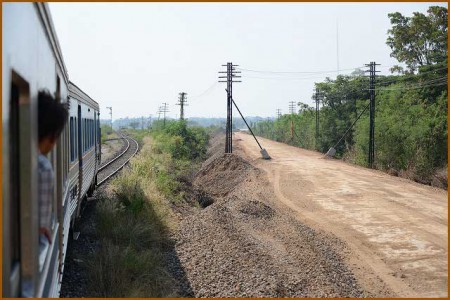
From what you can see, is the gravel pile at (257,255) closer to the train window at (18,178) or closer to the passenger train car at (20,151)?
the passenger train car at (20,151)

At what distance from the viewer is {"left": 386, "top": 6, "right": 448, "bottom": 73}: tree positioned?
28.7 metres

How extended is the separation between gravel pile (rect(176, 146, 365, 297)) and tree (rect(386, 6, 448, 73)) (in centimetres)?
1894

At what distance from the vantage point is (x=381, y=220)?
12.4 metres

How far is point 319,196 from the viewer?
53.5 feet

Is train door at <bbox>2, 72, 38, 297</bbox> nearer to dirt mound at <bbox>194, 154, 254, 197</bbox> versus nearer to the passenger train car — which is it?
the passenger train car

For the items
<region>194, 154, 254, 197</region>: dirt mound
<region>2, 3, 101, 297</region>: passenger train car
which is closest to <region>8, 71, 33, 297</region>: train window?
<region>2, 3, 101, 297</region>: passenger train car

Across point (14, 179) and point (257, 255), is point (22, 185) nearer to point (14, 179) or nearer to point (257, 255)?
point (14, 179)

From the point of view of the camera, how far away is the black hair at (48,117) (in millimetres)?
3482

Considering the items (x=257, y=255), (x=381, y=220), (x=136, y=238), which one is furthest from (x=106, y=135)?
(x=257, y=255)

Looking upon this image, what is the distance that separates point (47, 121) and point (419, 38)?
30.0 metres

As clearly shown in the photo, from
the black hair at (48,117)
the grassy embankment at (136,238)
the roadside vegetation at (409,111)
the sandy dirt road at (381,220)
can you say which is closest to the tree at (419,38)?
the roadside vegetation at (409,111)

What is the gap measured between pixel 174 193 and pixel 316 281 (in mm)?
9379

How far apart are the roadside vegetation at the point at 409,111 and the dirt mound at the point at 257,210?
372 inches

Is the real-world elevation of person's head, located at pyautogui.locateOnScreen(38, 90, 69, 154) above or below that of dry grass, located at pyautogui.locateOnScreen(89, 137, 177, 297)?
above
